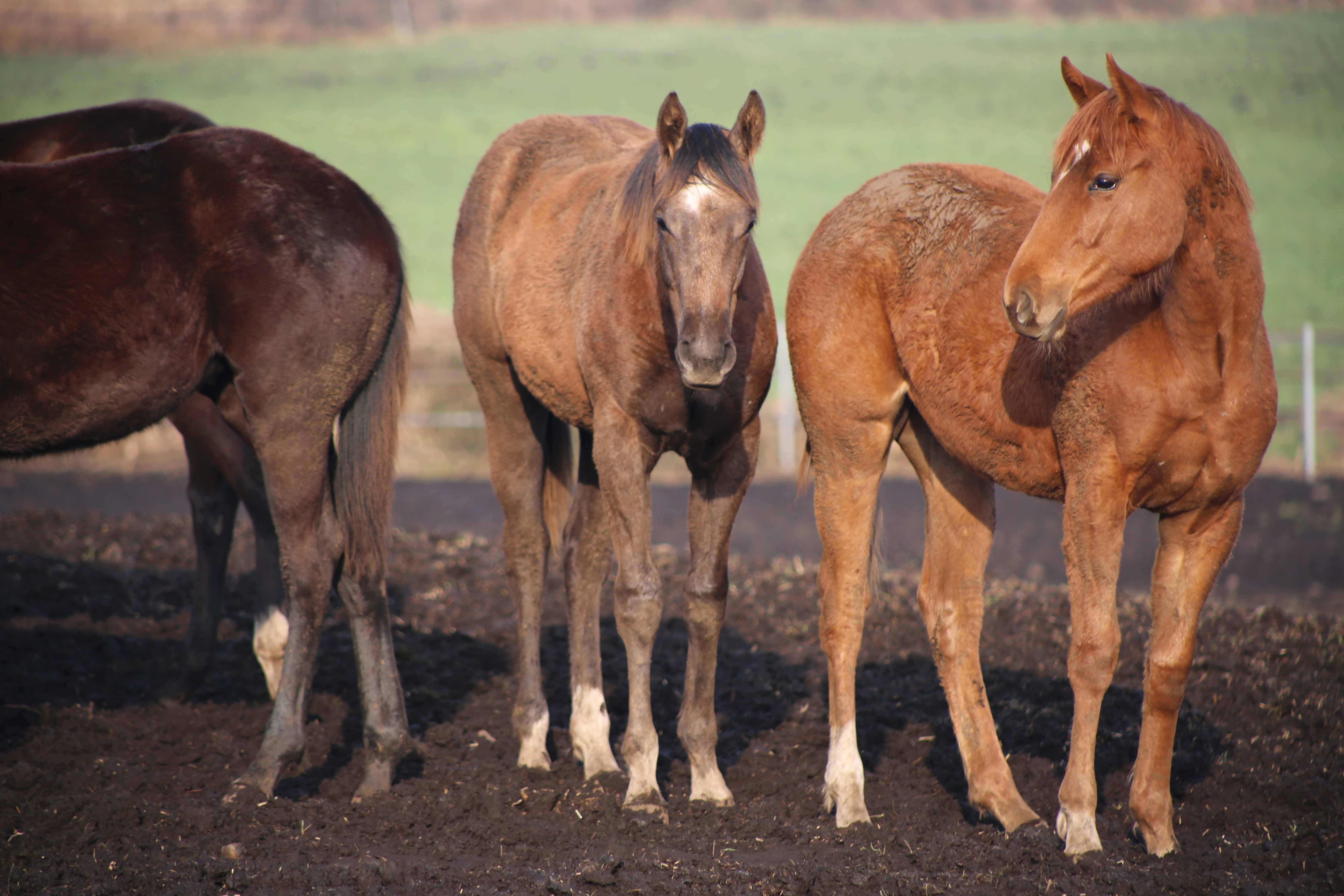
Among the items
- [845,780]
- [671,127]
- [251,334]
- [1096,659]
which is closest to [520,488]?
[251,334]

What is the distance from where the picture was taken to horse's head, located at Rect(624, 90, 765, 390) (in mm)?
3502

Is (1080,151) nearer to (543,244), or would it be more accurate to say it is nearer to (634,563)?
(634,563)

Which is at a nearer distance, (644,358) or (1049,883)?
(1049,883)

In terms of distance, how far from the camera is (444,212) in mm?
28531

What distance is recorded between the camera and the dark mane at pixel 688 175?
3736 millimetres

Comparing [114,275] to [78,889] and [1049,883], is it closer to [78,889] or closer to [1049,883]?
[78,889]

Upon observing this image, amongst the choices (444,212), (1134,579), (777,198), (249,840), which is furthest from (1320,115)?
(249,840)

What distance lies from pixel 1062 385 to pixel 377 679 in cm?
304

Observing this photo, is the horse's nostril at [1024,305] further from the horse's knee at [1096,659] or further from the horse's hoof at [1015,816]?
the horse's hoof at [1015,816]

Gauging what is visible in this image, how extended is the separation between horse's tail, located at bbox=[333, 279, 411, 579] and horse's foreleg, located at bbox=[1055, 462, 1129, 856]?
278 cm

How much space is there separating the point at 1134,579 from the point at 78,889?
8751 millimetres

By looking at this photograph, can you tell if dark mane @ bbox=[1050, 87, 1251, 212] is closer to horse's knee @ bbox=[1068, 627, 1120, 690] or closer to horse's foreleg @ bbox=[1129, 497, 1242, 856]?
horse's foreleg @ bbox=[1129, 497, 1242, 856]

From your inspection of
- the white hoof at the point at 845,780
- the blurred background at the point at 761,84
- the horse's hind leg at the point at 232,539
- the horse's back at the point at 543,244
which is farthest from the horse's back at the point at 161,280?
the blurred background at the point at 761,84

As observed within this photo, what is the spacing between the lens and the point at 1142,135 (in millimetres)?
3223
